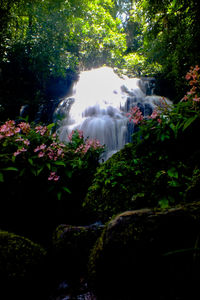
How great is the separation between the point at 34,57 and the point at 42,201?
14555 mm

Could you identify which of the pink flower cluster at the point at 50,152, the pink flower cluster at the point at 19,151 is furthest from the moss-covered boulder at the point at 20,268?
the pink flower cluster at the point at 50,152

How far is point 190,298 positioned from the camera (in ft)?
2.82

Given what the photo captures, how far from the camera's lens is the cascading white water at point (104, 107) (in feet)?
30.4

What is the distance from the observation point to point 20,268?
1.60 meters

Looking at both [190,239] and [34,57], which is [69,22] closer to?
[34,57]

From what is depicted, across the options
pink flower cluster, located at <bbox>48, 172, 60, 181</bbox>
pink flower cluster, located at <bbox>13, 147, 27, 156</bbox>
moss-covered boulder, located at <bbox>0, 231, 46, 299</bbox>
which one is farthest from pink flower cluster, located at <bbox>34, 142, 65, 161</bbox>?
moss-covered boulder, located at <bbox>0, 231, 46, 299</bbox>

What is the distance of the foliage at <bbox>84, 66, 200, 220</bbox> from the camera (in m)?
2.36

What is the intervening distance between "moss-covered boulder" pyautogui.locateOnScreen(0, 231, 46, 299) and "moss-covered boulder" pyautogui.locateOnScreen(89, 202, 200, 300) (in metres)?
0.75

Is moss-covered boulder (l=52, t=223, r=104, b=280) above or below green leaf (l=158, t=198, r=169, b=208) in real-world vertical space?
below

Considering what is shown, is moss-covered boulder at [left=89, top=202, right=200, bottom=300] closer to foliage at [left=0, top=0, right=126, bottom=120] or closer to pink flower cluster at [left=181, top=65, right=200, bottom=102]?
pink flower cluster at [left=181, top=65, right=200, bottom=102]

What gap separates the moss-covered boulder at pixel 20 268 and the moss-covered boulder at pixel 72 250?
22 cm

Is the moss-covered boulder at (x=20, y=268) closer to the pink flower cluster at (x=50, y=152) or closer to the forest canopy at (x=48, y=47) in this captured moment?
the pink flower cluster at (x=50, y=152)

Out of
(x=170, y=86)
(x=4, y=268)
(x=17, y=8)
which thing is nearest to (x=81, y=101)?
(x=170, y=86)

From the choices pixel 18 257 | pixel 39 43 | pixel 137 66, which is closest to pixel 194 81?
pixel 18 257
